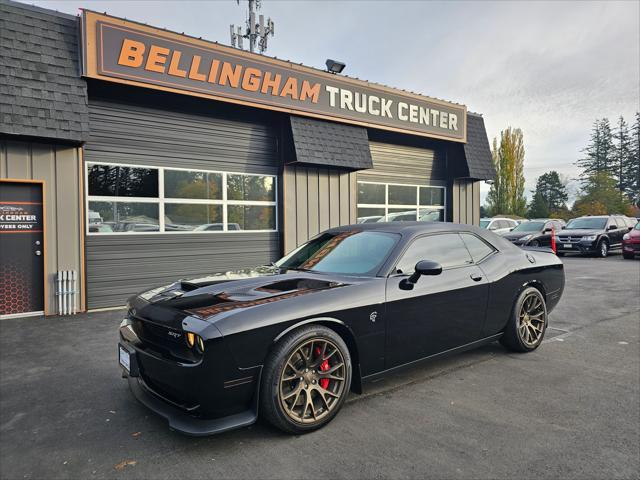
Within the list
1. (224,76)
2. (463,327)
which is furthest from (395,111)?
(463,327)

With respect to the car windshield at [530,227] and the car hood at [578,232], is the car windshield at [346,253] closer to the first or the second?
the car hood at [578,232]

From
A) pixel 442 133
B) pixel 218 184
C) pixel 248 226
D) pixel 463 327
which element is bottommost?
pixel 463 327

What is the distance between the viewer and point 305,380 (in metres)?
2.91

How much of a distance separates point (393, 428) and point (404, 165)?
10040 millimetres

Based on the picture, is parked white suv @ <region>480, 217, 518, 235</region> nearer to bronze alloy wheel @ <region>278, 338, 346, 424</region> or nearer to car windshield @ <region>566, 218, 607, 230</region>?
car windshield @ <region>566, 218, 607, 230</region>

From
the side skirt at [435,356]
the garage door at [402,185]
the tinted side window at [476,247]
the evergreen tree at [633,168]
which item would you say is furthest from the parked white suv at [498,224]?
the evergreen tree at [633,168]

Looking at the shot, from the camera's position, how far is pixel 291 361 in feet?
9.37

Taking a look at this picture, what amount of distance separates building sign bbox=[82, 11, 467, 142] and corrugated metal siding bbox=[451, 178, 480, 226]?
231 cm

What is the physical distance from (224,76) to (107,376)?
20.2 feet

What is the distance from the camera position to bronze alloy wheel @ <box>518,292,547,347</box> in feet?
15.1

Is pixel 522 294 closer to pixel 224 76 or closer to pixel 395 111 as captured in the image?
pixel 224 76

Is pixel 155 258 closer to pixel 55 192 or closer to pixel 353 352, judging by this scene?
pixel 55 192

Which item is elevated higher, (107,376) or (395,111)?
(395,111)

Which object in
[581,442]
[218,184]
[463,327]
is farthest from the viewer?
[218,184]
